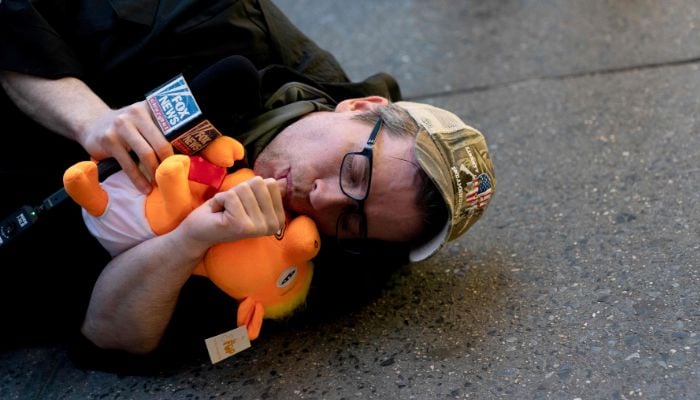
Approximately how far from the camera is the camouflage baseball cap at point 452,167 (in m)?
2.21

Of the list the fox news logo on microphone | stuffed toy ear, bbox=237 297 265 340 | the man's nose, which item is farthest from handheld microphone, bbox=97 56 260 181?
stuffed toy ear, bbox=237 297 265 340

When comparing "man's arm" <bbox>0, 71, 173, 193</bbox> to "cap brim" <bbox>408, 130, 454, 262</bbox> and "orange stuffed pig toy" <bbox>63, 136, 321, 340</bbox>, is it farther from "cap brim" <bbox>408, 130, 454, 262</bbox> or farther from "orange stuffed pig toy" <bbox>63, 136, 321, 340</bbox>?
"cap brim" <bbox>408, 130, 454, 262</bbox>

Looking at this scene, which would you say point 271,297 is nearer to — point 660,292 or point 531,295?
point 531,295

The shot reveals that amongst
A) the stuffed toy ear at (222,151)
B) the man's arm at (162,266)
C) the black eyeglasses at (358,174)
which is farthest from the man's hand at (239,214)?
the black eyeglasses at (358,174)

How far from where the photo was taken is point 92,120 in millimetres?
2268

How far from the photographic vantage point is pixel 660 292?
2.34m

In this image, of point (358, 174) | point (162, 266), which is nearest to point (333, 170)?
Result: point (358, 174)

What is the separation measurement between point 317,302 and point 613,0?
8.36 feet

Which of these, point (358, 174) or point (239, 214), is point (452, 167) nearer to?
point (358, 174)

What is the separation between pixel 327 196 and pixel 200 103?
1.35 feet

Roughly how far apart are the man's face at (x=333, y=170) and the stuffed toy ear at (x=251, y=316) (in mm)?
274

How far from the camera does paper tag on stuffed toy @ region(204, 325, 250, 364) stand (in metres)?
2.24

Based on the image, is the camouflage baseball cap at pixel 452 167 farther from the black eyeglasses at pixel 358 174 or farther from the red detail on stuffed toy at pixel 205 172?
the red detail on stuffed toy at pixel 205 172

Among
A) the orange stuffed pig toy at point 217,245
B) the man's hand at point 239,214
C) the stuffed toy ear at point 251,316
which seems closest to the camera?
the man's hand at point 239,214
